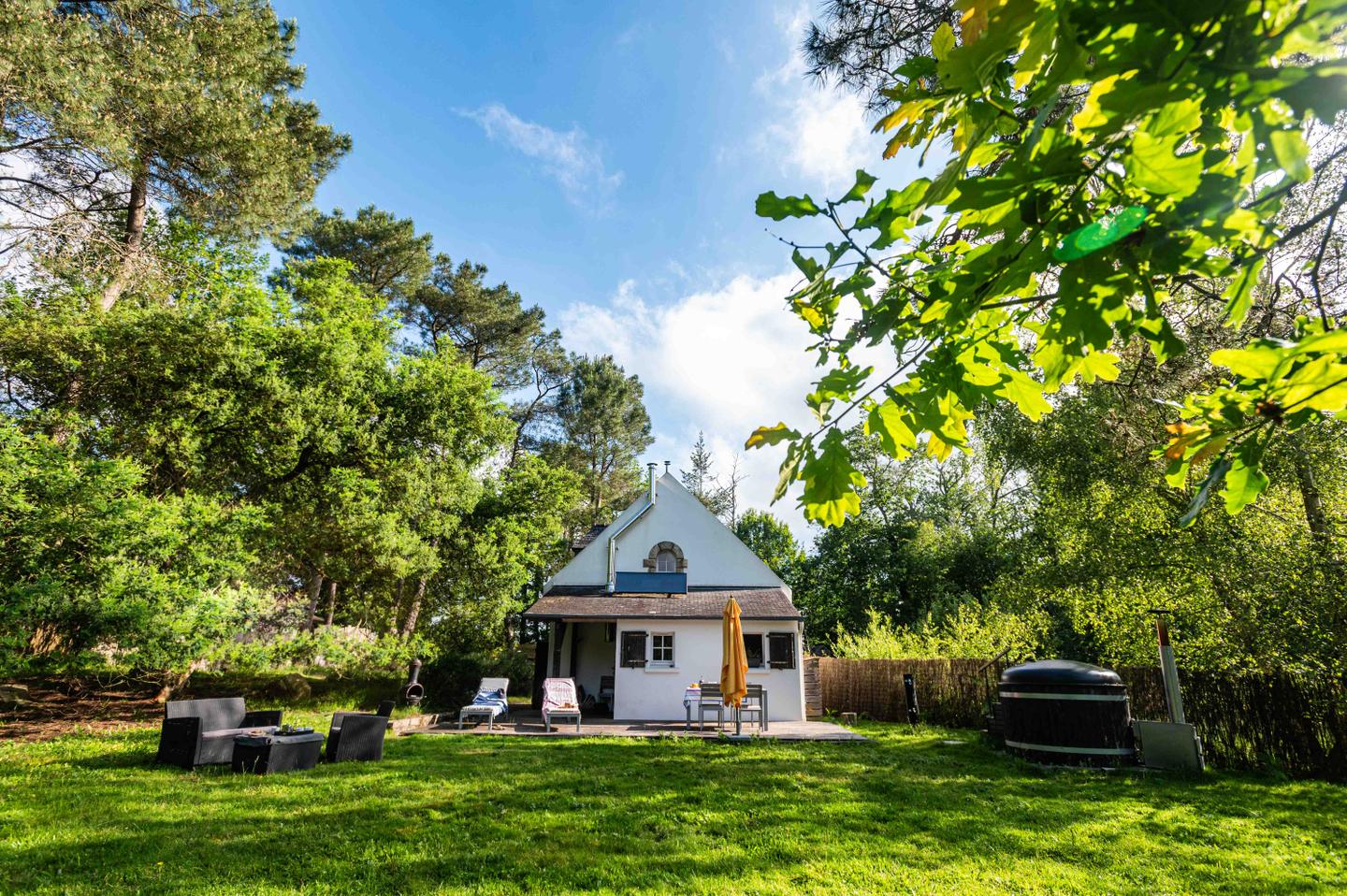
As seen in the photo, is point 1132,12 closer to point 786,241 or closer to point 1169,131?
point 1169,131

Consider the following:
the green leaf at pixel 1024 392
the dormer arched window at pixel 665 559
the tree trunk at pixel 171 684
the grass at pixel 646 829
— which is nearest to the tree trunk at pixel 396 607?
the tree trunk at pixel 171 684

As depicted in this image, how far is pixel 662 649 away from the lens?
15.5 meters

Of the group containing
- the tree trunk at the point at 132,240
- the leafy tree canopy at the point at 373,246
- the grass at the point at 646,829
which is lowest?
the grass at the point at 646,829

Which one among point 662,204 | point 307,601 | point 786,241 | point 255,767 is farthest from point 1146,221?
point 307,601

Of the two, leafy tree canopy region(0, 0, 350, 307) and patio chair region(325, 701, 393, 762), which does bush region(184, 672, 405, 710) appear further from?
leafy tree canopy region(0, 0, 350, 307)

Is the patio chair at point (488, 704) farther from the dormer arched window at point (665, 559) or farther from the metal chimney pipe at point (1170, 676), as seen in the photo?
the metal chimney pipe at point (1170, 676)

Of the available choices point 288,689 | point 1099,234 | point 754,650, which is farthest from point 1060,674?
point 288,689

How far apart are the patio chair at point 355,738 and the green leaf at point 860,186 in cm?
886

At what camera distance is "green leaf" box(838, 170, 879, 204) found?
142 centimetres

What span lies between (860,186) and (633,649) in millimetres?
15079

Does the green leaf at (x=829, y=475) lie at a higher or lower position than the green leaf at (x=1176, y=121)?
lower

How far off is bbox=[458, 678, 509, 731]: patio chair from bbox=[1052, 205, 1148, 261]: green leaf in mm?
12723

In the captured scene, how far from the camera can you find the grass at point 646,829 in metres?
4.27

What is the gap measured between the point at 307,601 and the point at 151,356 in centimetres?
1558
